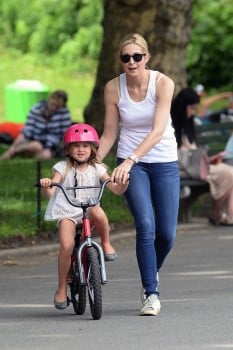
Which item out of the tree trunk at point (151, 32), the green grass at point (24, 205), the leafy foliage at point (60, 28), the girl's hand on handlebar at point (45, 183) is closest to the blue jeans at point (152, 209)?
the girl's hand on handlebar at point (45, 183)

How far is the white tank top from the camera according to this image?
31.7 ft

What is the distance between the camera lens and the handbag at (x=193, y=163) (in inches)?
636

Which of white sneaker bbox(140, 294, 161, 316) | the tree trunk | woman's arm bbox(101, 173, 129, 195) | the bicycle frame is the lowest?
white sneaker bbox(140, 294, 161, 316)

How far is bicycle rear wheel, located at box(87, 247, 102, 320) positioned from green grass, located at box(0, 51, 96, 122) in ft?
77.4

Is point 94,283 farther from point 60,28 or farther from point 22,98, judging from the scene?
point 60,28

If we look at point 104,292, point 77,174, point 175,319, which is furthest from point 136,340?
point 104,292

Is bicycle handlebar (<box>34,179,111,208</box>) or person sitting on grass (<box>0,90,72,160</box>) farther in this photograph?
person sitting on grass (<box>0,90,72,160</box>)

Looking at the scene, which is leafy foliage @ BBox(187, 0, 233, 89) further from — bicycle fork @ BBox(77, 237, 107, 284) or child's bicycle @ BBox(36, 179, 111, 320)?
bicycle fork @ BBox(77, 237, 107, 284)

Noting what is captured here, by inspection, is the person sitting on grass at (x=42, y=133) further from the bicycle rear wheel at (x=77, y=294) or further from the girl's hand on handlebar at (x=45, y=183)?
the girl's hand on handlebar at (x=45, y=183)

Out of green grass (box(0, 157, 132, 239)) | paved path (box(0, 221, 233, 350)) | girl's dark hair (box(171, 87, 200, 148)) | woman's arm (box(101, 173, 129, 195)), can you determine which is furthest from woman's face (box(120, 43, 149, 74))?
girl's dark hair (box(171, 87, 200, 148))

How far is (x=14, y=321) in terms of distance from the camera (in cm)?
962

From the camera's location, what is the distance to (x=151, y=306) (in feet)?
31.4

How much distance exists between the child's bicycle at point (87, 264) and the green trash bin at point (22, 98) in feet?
57.9

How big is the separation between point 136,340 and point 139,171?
4.81 ft
